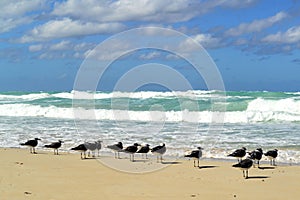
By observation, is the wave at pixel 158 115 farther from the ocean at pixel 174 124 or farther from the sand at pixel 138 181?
the sand at pixel 138 181

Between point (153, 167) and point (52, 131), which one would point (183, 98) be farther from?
point (153, 167)

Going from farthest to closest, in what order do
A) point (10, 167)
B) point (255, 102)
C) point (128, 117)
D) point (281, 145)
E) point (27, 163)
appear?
point (255, 102), point (128, 117), point (281, 145), point (27, 163), point (10, 167)

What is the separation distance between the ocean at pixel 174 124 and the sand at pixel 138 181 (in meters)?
2.26

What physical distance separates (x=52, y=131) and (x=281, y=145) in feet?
33.5

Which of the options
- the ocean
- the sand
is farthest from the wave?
the sand

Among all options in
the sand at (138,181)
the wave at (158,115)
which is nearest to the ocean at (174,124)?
the wave at (158,115)

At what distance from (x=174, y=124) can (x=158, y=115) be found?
25.1 ft

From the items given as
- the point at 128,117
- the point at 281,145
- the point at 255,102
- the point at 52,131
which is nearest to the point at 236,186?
the point at 281,145

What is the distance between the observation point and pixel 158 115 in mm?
32750

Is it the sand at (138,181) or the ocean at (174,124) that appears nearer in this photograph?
the sand at (138,181)

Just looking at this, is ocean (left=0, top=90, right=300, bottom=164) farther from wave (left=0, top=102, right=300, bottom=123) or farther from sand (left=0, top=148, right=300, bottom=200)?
sand (left=0, top=148, right=300, bottom=200)

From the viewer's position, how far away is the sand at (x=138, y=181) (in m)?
8.80

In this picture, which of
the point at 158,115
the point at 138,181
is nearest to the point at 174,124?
the point at 158,115

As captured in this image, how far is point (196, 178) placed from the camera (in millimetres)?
10625
